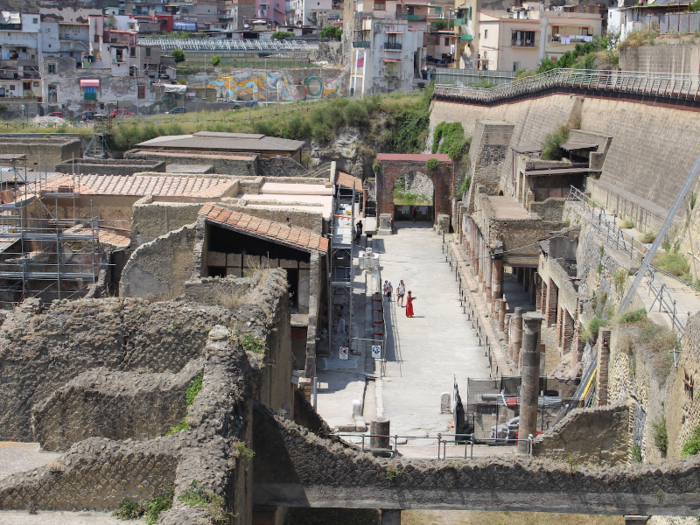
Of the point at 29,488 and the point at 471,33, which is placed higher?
the point at 471,33

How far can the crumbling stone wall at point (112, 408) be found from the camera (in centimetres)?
930

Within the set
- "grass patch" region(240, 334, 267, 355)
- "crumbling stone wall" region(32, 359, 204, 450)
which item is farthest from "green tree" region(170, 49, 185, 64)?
"crumbling stone wall" region(32, 359, 204, 450)

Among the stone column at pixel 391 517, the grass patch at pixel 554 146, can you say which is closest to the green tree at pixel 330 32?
the grass patch at pixel 554 146

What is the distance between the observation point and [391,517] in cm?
1130

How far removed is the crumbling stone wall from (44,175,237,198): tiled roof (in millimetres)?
12614

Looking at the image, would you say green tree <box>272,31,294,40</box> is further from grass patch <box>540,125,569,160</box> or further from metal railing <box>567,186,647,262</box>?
metal railing <box>567,186,647,262</box>

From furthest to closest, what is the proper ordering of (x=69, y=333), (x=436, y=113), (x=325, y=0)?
(x=325, y=0)
(x=436, y=113)
(x=69, y=333)

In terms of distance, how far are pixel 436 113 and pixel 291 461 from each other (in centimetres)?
3833

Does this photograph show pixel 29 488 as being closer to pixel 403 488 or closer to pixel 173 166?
pixel 403 488

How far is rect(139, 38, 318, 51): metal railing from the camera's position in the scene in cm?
7312

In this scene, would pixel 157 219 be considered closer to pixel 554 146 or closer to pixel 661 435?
pixel 661 435

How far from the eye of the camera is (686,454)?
37.6ft

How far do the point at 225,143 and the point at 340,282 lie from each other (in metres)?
14.9

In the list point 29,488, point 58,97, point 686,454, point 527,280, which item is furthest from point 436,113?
point 29,488
